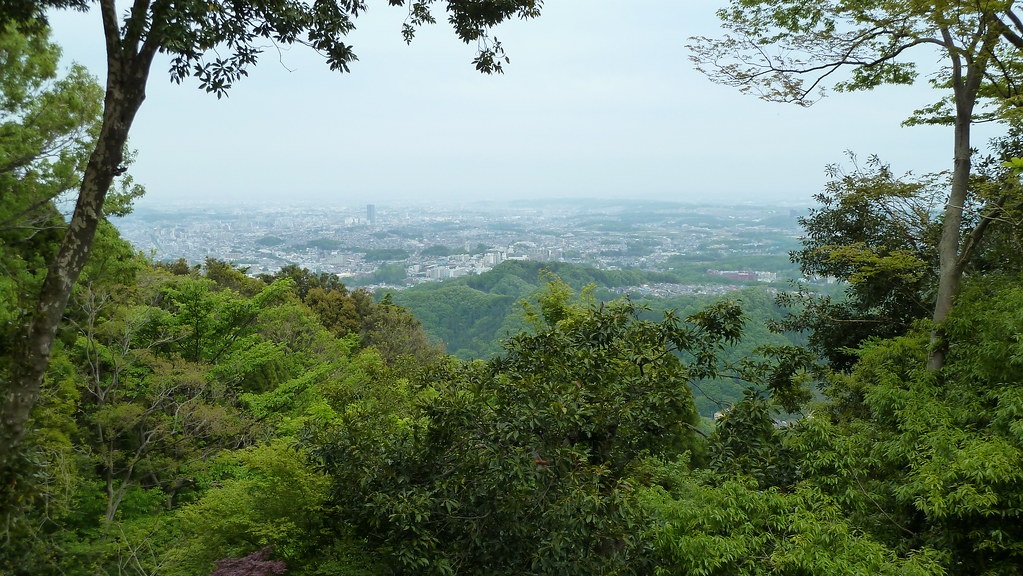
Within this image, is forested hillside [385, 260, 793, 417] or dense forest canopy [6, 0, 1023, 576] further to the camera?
forested hillside [385, 260, 793, 417]

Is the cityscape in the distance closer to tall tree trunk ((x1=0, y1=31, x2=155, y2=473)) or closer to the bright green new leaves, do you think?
tall tree trunk ((x1=0, y1=31, x2=155, y2=473))

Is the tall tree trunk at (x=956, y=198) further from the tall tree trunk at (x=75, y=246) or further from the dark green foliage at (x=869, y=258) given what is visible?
the tall tree trunk at (x=75, y=246)

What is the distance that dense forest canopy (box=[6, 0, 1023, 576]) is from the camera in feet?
13.1

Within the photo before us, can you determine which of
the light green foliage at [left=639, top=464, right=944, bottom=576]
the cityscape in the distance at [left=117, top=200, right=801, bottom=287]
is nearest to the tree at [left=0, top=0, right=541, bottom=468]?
the light green foliage at [left=639, top=464, right=944, bottom=576]

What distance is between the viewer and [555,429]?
437 cm

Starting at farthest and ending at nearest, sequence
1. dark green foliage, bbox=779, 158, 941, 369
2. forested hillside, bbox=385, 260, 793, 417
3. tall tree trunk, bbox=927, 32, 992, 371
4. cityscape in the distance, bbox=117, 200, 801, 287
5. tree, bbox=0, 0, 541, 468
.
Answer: cityscape in the distance, bbox=117, 200, 801, 287, forested hillside, bbox=385, 260, 793, 417, dark green foliage, bbox=779, 158, 941, 369, tall tree trunk, bbox=927, 32, 992, 371, tree, bbox=0, 0, 541, 468

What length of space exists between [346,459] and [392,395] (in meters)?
4.04

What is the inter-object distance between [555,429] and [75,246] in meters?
3.41

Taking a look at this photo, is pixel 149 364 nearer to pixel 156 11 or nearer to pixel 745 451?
pixel 156 11

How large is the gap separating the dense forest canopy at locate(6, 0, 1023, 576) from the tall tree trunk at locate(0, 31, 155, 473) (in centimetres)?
2

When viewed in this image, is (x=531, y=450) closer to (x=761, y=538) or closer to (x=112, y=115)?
(x=761, y=538)

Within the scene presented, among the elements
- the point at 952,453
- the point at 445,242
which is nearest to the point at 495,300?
the point at 952,453

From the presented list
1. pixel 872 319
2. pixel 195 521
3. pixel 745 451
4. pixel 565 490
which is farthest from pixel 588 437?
pixel 872 319

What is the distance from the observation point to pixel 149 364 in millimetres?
10320
